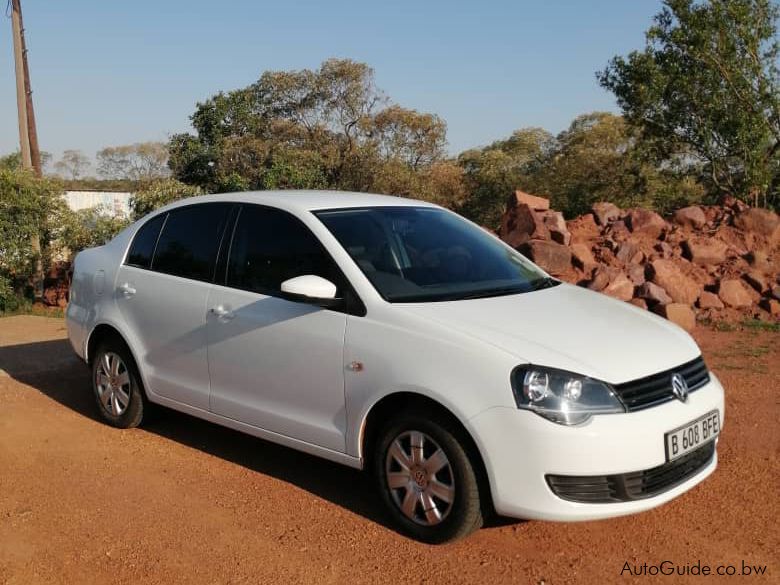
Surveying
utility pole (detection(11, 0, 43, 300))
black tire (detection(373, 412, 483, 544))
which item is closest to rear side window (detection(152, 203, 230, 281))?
black tire (detection(373, 412, 483, 544))

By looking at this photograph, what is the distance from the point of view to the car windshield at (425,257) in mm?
4395

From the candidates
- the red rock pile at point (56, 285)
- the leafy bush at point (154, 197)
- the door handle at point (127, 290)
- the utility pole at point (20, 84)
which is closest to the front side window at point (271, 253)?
the door handle at point (127, 290)

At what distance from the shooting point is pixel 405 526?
402 centimetres

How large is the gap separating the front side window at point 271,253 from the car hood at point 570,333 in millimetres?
754

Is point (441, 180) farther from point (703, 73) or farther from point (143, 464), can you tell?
point (143, 464)

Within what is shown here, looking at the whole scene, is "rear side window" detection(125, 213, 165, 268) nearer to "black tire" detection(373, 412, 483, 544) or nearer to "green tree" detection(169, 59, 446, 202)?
"black tire" detection(373, 412, 483, 544)

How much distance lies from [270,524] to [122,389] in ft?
7.06

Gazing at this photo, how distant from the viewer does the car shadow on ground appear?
4.66m

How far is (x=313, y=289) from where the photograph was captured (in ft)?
13.8

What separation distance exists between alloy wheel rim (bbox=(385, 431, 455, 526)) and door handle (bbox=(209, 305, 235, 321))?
1.42m

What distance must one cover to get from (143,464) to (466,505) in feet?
8.03

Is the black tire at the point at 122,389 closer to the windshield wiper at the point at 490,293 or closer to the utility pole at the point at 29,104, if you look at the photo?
the windshield wiper at the point at 490,293

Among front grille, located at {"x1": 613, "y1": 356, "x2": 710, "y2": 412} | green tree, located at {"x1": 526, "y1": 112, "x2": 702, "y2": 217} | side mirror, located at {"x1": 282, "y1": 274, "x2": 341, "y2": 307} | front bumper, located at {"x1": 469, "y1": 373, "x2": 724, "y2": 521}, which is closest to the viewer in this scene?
front bumper, located at {"x1": 469, "y1": 373, "x2": 724, "y2": 521}

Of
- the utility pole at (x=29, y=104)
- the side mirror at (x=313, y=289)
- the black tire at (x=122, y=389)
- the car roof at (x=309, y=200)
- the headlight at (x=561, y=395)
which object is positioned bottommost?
the black tire at (x=122, y=389)
